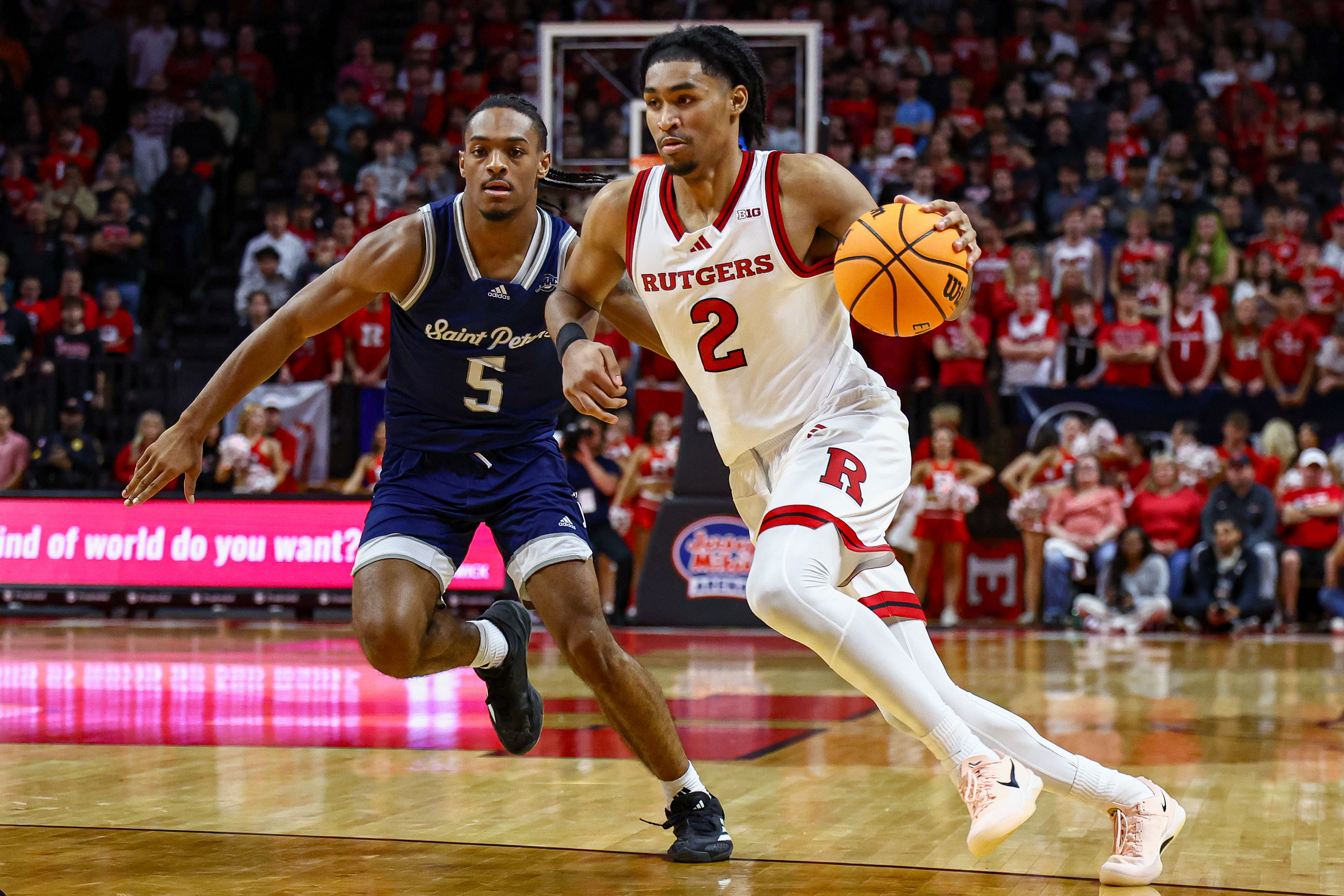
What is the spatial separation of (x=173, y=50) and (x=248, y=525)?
8.58 metres

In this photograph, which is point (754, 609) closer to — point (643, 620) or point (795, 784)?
point (795, 784)

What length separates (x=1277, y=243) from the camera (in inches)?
555

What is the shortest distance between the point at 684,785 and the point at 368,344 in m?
10.4

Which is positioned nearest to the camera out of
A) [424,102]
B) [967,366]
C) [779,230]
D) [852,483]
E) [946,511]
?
[852,483]

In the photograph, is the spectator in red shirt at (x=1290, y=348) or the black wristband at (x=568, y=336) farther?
the spectator in red shirt at (x=1290, y=348)

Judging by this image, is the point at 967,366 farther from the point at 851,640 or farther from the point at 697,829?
the point at 851,640

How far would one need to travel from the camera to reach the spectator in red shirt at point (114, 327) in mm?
14516

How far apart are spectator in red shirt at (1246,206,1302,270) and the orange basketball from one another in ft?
36.8

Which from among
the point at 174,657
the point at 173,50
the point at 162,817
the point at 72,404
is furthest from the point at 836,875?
the point at 173,50

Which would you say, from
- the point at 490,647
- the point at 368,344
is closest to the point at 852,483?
the point at 490,647

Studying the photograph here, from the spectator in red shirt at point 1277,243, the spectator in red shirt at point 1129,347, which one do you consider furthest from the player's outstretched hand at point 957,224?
the spectator in red shirt at point 1277,243

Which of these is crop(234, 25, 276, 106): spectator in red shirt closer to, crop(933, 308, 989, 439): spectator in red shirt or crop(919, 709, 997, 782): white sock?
crop(933, 308, 989, 439): spectator in red shirt

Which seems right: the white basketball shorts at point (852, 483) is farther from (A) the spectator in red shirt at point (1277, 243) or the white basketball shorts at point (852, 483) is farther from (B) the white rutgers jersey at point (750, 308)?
(A) the spectator in red shirt at point (1277, 243)

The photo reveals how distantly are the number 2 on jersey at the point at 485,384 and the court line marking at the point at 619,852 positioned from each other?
1.41m
